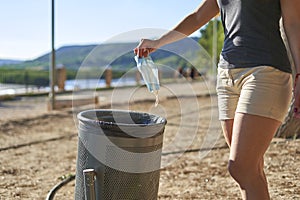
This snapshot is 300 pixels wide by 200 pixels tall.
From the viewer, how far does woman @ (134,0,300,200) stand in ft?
6.64

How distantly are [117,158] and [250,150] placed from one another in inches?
28.4

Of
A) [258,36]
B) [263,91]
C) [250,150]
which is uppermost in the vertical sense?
[258,36]

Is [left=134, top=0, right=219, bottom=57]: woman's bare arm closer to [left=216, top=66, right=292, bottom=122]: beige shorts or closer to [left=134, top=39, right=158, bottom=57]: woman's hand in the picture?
[left=134, top=39, right=158, bottom=57]: woman's hand

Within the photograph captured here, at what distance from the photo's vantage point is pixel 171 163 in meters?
4.97

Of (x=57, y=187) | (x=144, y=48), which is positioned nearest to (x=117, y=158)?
(x=144, y=48)

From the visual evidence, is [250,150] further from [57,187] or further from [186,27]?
[57,187]

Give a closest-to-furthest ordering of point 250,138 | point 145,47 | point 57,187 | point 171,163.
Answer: point 250,138
point 145,47
point 57,187
point 171,163

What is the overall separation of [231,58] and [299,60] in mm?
347

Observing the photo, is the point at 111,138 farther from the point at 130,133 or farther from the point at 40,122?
the point at 40,122

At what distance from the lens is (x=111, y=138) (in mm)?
2316

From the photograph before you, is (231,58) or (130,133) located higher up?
(231,58)

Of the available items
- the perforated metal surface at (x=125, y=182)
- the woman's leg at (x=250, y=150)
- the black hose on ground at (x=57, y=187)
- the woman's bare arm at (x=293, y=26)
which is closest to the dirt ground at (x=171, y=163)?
the black hose on ground at (x=57, y=187)

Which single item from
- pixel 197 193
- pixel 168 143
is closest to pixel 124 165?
pixel 197 193

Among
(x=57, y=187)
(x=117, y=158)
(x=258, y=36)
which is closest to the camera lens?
(x=258, y=36)
